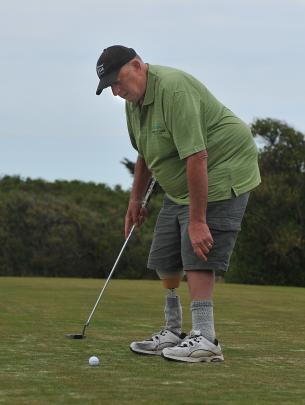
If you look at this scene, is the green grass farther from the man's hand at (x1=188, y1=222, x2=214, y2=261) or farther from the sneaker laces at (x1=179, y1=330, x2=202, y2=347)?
the man's hand at (x1=188, y1=222, x2=214, y2=261)

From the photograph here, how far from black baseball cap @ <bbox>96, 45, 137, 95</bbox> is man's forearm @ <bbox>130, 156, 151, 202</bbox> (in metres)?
0.98

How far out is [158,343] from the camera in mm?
5836

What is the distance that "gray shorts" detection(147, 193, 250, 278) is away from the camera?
217 inches

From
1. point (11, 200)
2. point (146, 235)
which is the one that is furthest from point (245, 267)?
point (11, 200)

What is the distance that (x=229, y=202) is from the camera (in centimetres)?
560

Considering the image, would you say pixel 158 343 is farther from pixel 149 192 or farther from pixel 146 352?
pixel 149 192

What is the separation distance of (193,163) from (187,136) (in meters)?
0.17

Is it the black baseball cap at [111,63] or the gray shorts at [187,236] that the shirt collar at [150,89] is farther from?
the gray shorts at [187,236]

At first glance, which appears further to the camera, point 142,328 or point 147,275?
point 147,275

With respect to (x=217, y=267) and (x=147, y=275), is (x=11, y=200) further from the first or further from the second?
(x=217, y=267)

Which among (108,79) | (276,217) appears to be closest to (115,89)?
(108,79)

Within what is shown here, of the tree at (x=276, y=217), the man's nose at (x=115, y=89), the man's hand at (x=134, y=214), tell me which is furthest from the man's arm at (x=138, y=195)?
the tree at (x=276, y=217)

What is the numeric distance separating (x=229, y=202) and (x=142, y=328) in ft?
8.97

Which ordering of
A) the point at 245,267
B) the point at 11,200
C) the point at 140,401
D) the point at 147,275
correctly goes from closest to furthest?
the point at 140,401 < the point at 245,267 < the point at 147,275 < the point at 11,200
